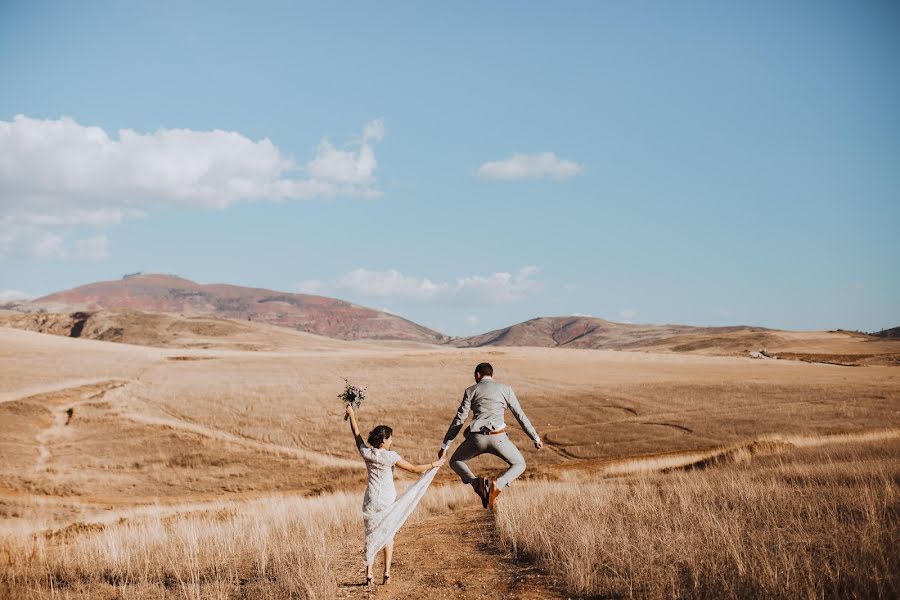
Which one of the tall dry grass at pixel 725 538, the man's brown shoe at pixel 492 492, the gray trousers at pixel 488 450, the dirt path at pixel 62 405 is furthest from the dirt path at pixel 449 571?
the dirt path at pixel 62 405

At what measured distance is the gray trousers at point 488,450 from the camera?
1021 centimetres

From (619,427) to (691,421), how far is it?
4.01 metres

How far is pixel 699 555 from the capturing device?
7.79m

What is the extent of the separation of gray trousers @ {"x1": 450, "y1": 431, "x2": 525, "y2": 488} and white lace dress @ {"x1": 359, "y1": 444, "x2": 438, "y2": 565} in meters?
1.70

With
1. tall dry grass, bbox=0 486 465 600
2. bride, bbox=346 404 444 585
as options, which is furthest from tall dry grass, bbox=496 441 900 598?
tall dry grass, bbox=0 486 465 600

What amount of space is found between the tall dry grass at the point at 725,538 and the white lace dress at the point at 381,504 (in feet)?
6.66

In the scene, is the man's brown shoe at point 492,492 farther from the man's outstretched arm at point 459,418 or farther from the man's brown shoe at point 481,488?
the man's outstretched arm at point 459,418

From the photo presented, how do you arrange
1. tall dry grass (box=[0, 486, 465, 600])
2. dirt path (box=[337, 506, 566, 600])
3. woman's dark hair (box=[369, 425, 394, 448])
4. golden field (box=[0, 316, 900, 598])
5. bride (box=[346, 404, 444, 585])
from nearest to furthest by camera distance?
1. dirt path (box=[337, 506, 566, 600])
2. golden field (box=[0, 316, 900, 598])
3. tall dry grass (box=[0, 486, 465, 600])
4. bride (box=[346, 404, 444, 585])
5. woman's dark hair (box=[369, 425, 394, 448])

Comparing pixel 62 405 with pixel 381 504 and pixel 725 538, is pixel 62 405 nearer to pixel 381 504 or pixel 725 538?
pixel 381 504

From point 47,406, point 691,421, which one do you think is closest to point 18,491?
point 47,406

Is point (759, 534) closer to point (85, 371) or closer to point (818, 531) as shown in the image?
point (818, 531)

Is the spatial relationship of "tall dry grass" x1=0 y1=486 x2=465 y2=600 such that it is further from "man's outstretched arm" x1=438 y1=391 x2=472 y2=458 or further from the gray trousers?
"man's outstretched arm" x1=438 y1=391 x2=472 y2=458

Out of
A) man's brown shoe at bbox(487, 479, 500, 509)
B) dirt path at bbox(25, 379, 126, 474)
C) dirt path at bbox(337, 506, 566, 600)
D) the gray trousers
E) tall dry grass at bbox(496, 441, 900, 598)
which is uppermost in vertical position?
the gray trousers

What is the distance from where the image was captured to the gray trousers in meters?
10.2
